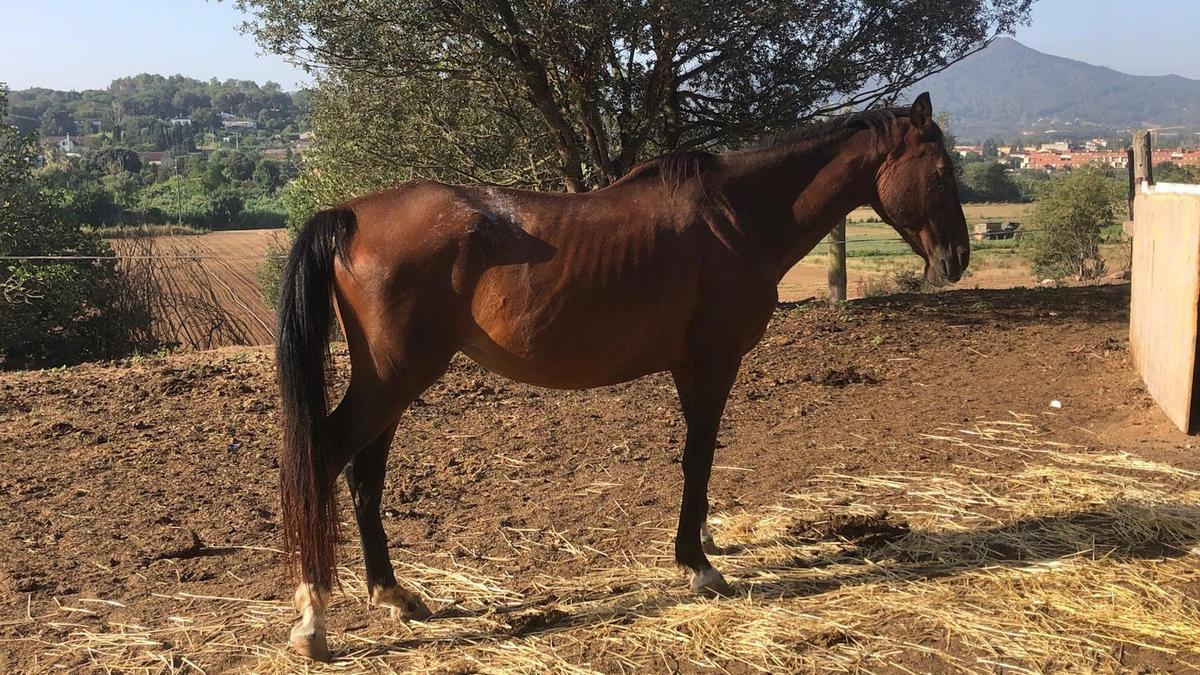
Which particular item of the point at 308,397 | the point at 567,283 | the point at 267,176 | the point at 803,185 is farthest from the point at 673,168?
the point at 267,176

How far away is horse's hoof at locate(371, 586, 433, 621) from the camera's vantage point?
335cm

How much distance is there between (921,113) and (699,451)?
5.74 feet

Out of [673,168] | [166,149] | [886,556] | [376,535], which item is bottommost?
[886,556]

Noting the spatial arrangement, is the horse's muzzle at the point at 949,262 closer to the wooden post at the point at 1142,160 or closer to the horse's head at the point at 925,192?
the horse's head at the point at 925,192

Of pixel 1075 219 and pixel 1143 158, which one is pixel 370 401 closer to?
pixel 1143 158

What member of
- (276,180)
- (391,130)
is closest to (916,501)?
(391,130)

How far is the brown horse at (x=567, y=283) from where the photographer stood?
316 cm

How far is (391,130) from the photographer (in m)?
8.93

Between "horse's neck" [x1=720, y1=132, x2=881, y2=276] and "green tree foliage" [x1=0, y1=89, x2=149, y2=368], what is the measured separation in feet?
36.9

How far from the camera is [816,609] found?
3.34 m

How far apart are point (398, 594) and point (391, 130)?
6.57 meters

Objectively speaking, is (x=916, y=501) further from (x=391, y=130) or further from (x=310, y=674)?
(x=391, y=130)

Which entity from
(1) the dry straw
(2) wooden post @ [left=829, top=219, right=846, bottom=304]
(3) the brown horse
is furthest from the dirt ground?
(2) wooden post @ [left=829, top=219, right=846, bottom=304]

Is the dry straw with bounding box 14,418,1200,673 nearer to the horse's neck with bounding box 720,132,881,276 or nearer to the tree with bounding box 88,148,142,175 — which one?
the horse's neck with bounding box 720,132,881,276
